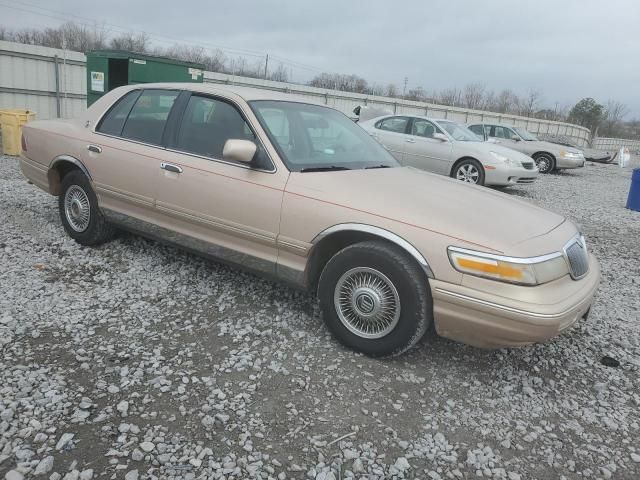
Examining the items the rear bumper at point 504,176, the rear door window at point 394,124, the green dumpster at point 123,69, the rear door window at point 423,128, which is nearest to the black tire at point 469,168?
the rear bumper at point 504,176

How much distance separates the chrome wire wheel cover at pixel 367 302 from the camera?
314cm

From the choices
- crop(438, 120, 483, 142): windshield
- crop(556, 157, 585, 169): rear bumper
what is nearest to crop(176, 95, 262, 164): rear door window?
crop(438, 120, 483, 142): windshield

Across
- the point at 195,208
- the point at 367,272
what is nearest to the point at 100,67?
the point at 195,208

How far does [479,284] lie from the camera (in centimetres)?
284

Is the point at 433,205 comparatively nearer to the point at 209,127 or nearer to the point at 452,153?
the point at 209,127

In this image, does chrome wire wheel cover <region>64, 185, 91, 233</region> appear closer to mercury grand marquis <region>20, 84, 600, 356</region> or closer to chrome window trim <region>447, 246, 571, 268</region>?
mercury grand marquis <region>20, 84, 600, 356</region>

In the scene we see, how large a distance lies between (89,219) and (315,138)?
232cm

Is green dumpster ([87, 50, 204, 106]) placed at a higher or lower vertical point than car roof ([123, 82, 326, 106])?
higher

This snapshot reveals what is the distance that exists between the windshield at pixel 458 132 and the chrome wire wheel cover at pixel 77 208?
821 centimetres

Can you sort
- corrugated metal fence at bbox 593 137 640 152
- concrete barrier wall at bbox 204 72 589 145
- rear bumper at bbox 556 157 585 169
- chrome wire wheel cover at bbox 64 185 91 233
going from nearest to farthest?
chrome wire wheel cover at bbox 64 185 91 233 → rear bumper at bbox 556 157 585 169 → concrete barrier wall at bbox 204 72 589 145 → corrugated metal fence at bbox 593 137 640 152

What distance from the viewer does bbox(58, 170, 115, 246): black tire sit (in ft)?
15.4

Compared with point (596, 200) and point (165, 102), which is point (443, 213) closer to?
point (165, 102)

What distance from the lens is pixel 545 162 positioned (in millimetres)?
16734

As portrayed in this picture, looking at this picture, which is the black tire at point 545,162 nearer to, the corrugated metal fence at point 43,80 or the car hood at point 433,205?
the corrugated metal fence at point 43,80
